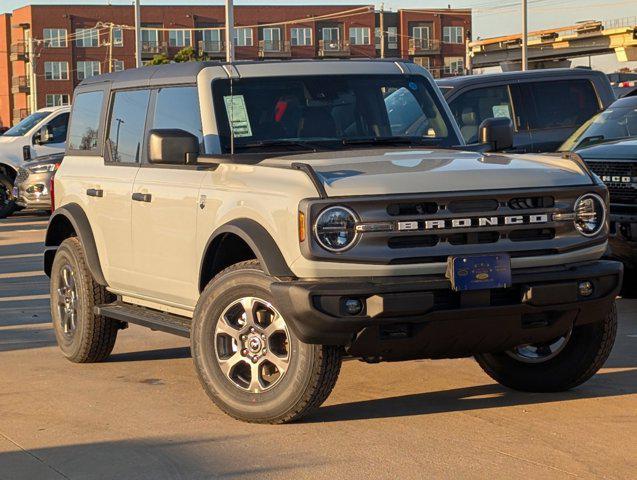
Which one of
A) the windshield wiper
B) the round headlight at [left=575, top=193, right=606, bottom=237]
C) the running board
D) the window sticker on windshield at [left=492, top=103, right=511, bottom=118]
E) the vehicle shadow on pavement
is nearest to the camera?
the round headlight at [left=575, top=193, right=606, bottom=237]

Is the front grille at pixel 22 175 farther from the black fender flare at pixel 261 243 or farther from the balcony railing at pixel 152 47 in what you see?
the balcony railing at pixel 152 47

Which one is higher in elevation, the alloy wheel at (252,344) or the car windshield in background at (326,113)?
the car windshield in background at (326,113)

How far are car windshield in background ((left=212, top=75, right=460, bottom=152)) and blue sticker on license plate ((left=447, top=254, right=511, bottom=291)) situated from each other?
168 cm

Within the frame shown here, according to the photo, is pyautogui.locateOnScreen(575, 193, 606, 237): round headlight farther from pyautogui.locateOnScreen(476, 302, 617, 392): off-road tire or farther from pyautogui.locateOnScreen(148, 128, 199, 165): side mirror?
pyautogui.locateOnScreen(148, 128, 199, 165): side mirror

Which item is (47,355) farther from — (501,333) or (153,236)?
(501,333)

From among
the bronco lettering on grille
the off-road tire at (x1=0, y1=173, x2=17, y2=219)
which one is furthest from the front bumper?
the off-road tire at (x1=0, y1=173, x2=17, y2=219)

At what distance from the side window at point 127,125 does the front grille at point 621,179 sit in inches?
164

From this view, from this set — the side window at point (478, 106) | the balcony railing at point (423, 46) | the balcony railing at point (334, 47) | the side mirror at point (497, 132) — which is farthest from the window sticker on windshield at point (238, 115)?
the balcony railing at point (423, 46)

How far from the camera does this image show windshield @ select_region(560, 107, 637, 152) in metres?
12.8

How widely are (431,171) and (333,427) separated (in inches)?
55.4

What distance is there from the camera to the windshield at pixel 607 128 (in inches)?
505

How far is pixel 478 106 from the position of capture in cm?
1617

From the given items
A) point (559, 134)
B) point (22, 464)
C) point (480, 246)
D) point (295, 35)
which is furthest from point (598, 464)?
point (295, 35)

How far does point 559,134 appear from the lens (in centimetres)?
1633
